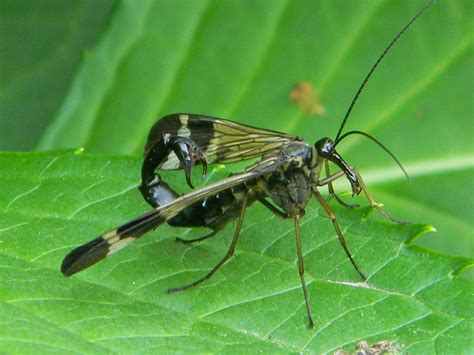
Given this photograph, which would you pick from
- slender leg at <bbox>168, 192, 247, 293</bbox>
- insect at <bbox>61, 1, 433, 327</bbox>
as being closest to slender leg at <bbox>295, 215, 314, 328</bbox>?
insect at <bbox>61, 1, 433, 327</bbox>

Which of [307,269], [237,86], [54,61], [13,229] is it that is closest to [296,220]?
[307,269]

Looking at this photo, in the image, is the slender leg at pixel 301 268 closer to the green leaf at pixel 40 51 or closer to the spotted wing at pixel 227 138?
the spotted wing at pixel 227 138

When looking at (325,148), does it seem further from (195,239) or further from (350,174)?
(195,239)

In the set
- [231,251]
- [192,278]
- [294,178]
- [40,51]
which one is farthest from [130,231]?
[40,51]

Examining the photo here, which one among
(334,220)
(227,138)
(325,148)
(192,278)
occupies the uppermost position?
(325,148)

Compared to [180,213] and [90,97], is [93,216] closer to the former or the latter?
[180,213]

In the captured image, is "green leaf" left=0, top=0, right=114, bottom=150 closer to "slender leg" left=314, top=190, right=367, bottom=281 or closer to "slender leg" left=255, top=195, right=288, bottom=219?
"slender leg" left=255, top=195, right=288, bottom=219

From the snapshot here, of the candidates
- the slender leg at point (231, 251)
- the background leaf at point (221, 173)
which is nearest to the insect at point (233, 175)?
the slender leg at point (231, 251)

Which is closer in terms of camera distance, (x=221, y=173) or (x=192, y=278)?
(x=192, y=278)
